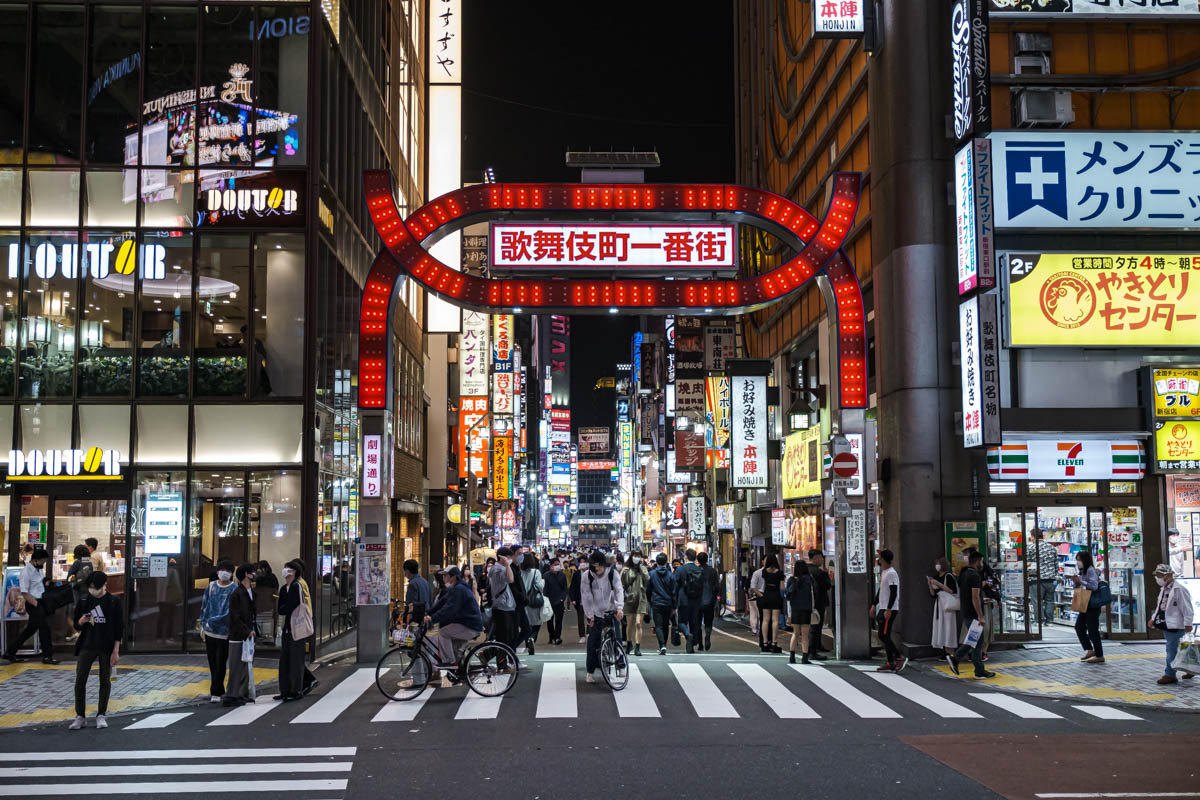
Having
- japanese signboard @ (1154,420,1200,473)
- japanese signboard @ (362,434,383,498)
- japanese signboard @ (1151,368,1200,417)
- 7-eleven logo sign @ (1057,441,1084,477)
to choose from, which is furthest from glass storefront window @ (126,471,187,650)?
japanese signboard @ (1151,368,1200,417)

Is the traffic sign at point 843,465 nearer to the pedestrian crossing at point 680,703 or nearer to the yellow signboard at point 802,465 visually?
the pedestrian crossing at point 680,703

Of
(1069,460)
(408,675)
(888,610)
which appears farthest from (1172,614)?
(408,675)

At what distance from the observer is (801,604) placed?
19.7 metres

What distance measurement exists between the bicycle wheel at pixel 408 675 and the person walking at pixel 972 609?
323 inches

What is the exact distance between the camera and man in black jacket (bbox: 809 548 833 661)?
777 inches

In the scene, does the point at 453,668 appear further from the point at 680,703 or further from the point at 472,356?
the point at 472,356

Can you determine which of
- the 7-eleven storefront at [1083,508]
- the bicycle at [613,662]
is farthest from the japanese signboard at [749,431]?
the bicycle at [613,662]

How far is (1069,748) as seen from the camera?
11375 mm

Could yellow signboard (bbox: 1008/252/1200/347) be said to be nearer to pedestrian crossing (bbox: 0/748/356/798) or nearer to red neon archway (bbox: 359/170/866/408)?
red neon archway (bbox: 359/170/866/408)

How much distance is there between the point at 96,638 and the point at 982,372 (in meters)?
14.5

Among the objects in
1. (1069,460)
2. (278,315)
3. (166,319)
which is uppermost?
(278,315)

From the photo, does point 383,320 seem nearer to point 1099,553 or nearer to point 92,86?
point 92,86

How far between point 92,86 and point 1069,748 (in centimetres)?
2041

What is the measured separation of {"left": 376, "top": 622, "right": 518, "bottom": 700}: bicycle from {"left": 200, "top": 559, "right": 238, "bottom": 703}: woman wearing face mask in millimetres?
2126
